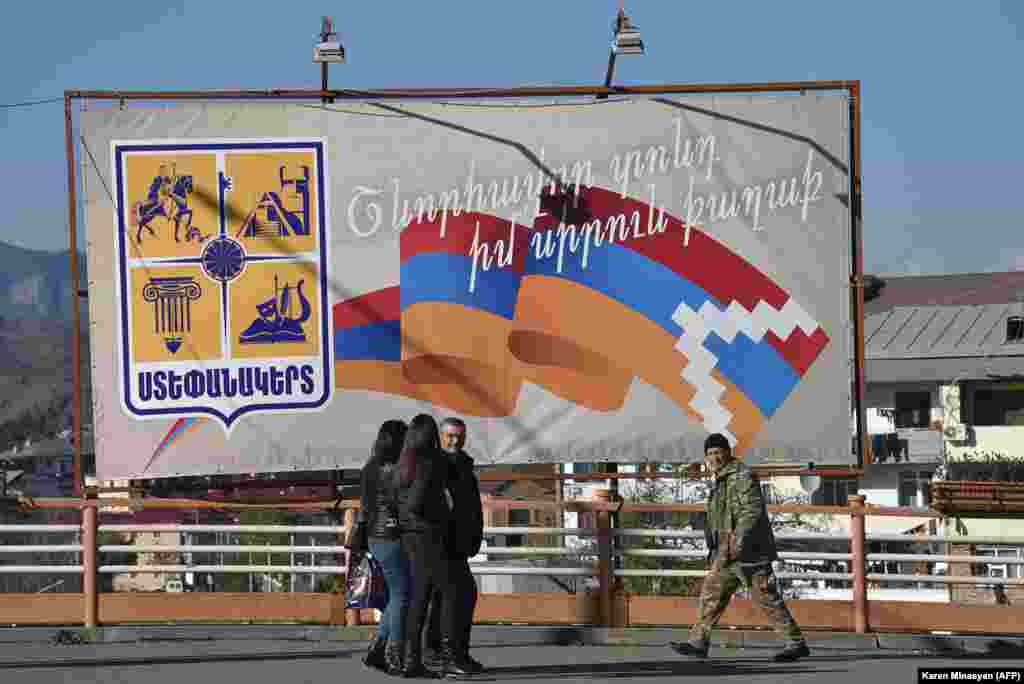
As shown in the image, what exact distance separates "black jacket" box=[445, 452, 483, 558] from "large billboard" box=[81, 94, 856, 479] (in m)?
5.17

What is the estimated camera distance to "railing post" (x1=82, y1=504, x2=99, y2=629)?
59.7 feet

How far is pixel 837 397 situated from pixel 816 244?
4.99ft

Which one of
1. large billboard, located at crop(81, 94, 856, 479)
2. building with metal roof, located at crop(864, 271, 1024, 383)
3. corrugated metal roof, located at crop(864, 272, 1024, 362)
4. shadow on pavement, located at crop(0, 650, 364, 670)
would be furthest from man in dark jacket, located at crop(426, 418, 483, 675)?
building with metal roof, located at crop(864, 271, 1024, 383)

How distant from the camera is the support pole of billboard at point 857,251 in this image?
19.7 metres

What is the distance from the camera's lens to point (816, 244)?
19859 mm

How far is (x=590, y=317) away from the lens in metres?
19.8

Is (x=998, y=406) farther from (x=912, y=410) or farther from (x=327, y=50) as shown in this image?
(x=327, y=50)

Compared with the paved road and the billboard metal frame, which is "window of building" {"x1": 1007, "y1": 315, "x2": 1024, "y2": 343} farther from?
the paved road

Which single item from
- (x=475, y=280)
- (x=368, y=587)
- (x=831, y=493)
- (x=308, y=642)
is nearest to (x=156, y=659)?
(x=308, y=642)

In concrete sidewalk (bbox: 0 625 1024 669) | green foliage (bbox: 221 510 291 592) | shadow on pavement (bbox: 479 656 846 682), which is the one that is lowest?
green foliage (bbox: 221 510 291 592)

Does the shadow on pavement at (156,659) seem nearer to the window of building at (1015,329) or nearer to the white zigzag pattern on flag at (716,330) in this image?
the white zigzag pattern on flag at (716,330)

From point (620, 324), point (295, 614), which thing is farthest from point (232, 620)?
point (620, 324)

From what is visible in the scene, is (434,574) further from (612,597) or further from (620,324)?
(620,324)

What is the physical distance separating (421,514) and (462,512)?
16.3 inches
